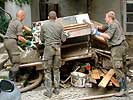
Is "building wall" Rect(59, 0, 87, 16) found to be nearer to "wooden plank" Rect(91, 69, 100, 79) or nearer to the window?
the window

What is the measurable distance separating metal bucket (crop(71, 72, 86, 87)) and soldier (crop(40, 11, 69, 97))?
2.29 ft

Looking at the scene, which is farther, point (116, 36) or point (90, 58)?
point (90, 58)

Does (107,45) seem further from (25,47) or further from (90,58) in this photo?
(25,47)

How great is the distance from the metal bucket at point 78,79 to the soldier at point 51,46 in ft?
2.29

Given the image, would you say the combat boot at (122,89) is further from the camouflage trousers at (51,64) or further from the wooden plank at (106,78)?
the camouflage trousers at (51,64)

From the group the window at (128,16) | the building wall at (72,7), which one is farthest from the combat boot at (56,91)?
the window at (128,16)

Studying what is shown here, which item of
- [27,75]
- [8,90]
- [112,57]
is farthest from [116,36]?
[8,90]

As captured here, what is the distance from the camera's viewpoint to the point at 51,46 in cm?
1016

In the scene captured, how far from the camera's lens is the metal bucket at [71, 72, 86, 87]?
1089 cm

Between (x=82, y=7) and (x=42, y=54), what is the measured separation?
5.71 meters

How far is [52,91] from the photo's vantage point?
10.5 meters

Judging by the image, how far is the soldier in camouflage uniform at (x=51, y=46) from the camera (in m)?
10.1

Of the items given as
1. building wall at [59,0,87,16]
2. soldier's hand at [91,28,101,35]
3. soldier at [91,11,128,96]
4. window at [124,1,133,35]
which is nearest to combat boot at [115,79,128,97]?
soldier at [91,11,128,96]

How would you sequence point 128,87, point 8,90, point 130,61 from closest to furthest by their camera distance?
point 8,90 < point 128,87 < point 130,61
